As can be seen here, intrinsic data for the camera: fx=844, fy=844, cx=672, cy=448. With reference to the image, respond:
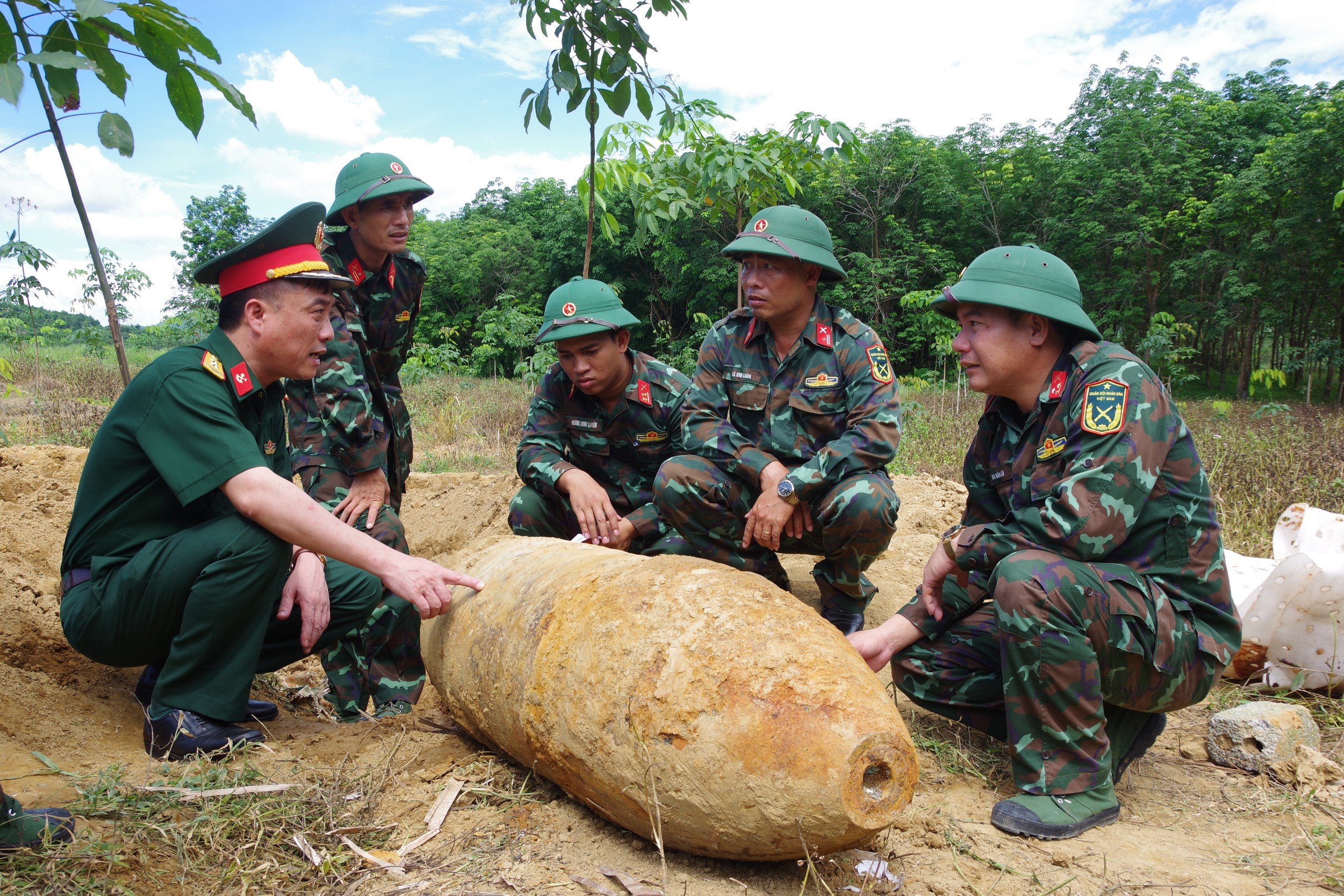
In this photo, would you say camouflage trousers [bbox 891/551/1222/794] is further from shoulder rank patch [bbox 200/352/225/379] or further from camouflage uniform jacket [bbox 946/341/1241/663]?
shoulder rank patch [bbox 200/352/225/379]

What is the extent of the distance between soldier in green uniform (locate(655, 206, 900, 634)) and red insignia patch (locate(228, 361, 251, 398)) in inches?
69.5

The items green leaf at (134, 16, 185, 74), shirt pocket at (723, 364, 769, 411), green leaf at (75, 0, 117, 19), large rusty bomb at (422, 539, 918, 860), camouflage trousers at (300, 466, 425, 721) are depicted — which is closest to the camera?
green leaf at (75, 0, 117, 19)

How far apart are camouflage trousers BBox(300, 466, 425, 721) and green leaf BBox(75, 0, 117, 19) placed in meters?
2.31

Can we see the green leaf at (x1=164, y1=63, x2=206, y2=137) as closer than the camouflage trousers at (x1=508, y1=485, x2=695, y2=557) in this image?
Yes

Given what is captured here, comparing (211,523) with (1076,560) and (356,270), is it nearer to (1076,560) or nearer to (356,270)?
(356,270)

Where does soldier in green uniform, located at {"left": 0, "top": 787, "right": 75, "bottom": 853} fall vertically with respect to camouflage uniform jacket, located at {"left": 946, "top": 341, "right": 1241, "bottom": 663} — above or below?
below

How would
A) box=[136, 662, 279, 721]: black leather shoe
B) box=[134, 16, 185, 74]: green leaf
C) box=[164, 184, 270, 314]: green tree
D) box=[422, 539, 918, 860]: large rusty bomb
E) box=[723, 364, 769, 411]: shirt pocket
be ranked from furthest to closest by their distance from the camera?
1. box=[164, 184, 270, 314]: green tree
2. box=[723, 364, 769, 411]: shirt pocket
3. box=[136, 662, 279, 721]: black leather shoe
4. box=[422, 539, 918, 860]: large rusty bomb
5. box=[134, 16, 185, 74]: green leaf

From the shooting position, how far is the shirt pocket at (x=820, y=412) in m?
3.89

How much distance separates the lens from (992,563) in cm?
257

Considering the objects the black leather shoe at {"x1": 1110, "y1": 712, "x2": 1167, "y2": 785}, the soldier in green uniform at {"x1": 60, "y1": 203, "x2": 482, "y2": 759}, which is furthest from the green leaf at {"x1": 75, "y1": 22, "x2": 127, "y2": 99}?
the black leather shoe at {"x1": 1110, "y1": 712, "x2": 1167, "y2": 785}

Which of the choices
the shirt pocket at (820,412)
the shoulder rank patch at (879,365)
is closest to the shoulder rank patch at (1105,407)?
the shoulder rank patch at (879,365)

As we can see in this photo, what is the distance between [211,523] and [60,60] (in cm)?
169

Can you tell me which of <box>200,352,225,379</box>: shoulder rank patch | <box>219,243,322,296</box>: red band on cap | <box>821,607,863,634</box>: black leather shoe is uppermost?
<box>219,243,322,296</box>: red band on cap

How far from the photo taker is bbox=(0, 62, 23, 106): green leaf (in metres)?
1.30
